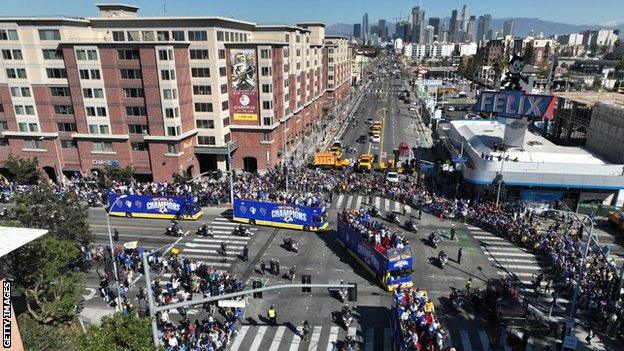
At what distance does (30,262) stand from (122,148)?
34118mm

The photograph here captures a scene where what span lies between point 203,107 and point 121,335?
4310 centimetres

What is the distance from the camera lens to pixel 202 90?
5525 cm

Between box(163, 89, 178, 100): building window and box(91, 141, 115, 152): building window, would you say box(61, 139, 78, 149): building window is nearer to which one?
box(91, 141, 115, 152): building window

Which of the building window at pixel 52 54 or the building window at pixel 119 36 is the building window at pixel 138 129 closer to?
the building window at pixel 119 36

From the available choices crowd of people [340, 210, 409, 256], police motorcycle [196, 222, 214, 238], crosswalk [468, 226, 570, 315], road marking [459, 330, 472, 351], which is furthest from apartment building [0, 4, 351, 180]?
road marking [459, 330, 472, 351]

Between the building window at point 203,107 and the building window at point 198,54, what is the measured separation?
6.03 meters

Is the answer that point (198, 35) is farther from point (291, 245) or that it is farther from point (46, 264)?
point (46, 264)

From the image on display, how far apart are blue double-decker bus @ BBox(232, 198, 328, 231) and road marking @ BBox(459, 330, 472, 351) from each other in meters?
17.9

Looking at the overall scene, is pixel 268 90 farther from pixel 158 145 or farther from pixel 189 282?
pixel 189 282

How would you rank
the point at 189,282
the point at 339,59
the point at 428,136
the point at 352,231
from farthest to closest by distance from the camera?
the point at 339,59
the point at 428,136
the point at 352,231
the point at 189,282

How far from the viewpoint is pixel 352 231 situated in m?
34.4

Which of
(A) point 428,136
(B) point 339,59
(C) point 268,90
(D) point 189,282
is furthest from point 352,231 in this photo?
(B) point 339,59

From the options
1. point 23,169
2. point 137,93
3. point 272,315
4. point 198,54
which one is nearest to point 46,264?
point 272,315

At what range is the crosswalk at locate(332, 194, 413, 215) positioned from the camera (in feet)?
155
